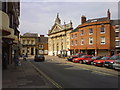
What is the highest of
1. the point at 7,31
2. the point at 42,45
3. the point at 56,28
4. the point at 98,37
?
the point at 56,28

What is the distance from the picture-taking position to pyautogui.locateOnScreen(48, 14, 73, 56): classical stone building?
61.8 m

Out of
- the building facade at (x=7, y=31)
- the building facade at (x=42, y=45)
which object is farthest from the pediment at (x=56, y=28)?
the building facade at (x=7, y=31)

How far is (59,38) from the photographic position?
70.4m

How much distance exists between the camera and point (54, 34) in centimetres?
7625

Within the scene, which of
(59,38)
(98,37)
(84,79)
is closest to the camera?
(84,79)

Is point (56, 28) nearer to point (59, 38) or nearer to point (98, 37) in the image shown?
point (59, 38)

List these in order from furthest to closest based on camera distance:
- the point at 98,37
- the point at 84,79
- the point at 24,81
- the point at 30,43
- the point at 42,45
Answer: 1. the point at 42,45
2. the point at 30,43
3. the point at 98,37
4. the point at 84,79
5. the point at 24,81

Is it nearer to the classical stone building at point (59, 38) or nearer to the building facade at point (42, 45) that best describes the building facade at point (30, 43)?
the building facade at point (42, 45)

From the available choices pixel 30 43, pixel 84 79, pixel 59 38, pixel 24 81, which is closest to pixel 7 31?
pixel 24 81

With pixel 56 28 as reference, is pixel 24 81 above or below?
below

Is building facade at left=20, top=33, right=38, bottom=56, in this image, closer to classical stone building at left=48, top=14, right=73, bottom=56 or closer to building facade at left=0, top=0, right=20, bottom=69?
classical stone building at left=48, top=14, right=73, bottom=56

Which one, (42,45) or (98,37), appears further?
(42,45)

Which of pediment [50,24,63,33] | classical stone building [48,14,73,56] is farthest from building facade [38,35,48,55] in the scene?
pediment [50,24,63,33]

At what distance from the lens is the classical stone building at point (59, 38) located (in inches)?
2431
